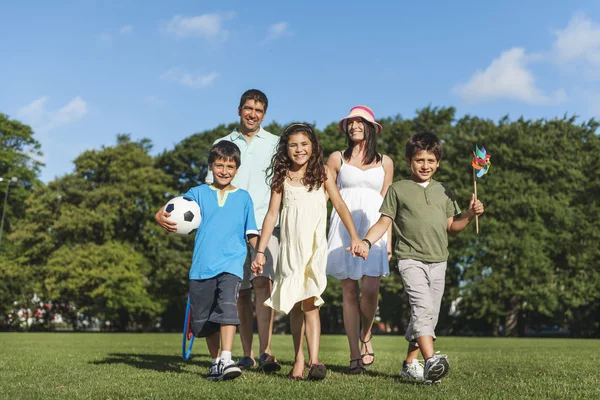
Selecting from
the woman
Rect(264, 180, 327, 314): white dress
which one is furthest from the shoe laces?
Rect(264, 180, 327, 314): white dress

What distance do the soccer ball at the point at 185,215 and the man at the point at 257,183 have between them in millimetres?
1129

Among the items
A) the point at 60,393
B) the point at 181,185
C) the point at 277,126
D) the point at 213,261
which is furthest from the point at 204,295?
the point at 181,185

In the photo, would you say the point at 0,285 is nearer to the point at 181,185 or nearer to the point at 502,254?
the point at 181,185

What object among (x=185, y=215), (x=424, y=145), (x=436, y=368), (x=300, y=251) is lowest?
(x=436, y=368)

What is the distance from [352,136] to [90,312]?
130 feet

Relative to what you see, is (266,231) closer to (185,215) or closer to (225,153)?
(185,215)

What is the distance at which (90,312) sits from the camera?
43.2m

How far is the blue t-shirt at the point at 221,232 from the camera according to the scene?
621 centimetres

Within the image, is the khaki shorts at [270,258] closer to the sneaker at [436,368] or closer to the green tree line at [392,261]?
the sneaker at [436,368]

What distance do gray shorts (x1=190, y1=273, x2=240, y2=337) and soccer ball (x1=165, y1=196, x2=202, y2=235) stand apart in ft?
1.75

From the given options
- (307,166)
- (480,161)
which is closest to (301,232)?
(307,166)

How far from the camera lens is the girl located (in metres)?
6.04

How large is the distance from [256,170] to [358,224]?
1383 mm

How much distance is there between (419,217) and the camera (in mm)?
6156
